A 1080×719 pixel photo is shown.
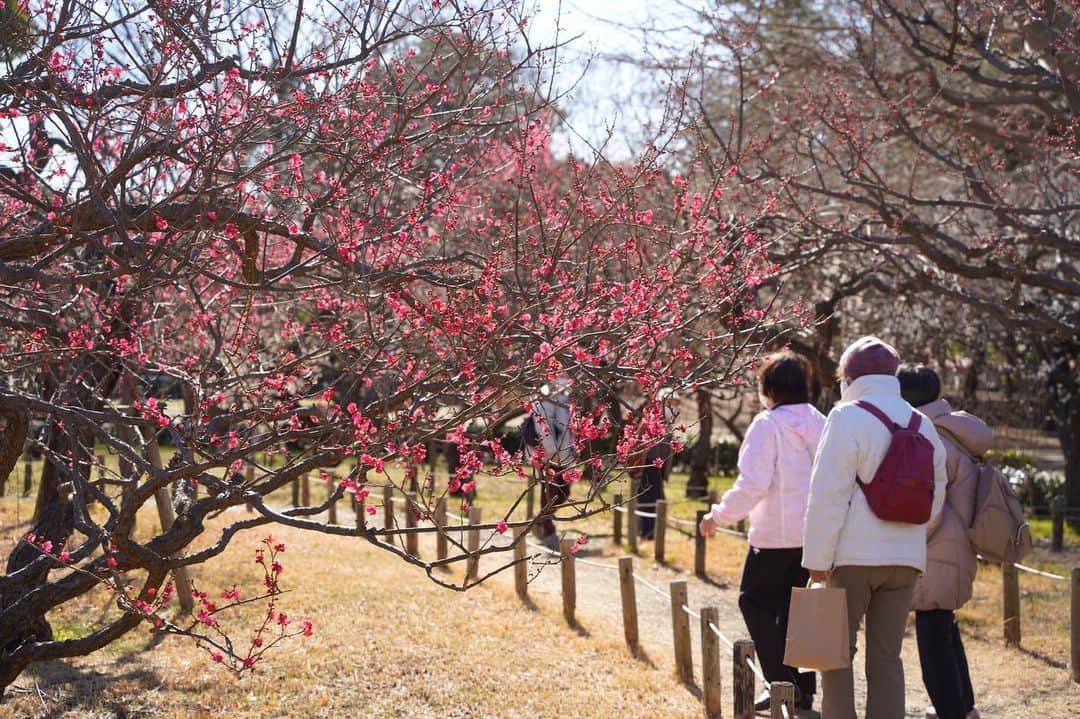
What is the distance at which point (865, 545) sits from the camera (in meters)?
4.52

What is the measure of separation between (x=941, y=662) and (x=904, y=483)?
1.24 metres

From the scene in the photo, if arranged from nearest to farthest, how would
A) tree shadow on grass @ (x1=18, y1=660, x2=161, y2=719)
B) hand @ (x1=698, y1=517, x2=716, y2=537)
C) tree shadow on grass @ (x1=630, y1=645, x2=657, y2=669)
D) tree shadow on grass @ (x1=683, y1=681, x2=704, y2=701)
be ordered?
hand @ (x1=698, y1=517, x2=716, y2=537) → tree shadow on grass @ (x1=18, y1=660, x2=161, y2=719) → tree shadow on grass @ (x1=683, y1=681, x2=704, y2=701) → tree shadow on grass @ (x1=630, y1=645, x2=657, y2=669)

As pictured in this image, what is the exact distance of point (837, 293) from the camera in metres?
11.9

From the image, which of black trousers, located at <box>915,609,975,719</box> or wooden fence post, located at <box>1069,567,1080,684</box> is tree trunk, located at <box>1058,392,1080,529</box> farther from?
black trousers, located at <box>915,609,975,719</box>

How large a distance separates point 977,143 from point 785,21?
2302mm

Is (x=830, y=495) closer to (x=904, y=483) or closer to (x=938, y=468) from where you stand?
(x=904, y=483)

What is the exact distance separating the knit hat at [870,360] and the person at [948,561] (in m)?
Result: 0.53

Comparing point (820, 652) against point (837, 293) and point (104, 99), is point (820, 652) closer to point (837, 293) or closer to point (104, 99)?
point (104, 99)

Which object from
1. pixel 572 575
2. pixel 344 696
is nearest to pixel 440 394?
pixel 344 696

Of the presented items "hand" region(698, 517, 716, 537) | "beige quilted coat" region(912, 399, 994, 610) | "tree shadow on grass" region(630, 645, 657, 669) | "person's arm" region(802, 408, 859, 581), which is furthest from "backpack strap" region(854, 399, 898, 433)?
"tree shadow on grass" region(630, 645, 657, 669)

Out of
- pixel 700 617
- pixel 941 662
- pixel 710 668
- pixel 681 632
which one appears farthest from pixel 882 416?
pixel 681 632

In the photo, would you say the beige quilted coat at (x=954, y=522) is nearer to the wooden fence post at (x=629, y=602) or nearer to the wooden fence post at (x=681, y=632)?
the wooden fence post at (x=681, y=632)

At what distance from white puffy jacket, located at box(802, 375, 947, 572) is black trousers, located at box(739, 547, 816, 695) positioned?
1.01 meters

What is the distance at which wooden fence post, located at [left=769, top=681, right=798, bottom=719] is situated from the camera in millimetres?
4117
